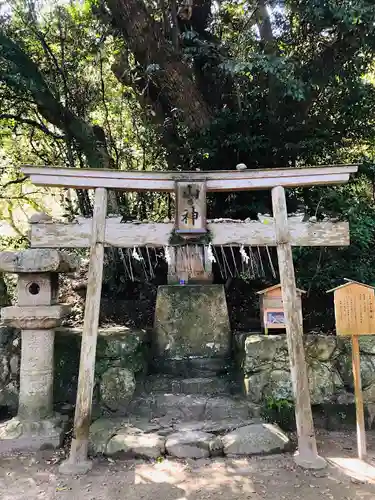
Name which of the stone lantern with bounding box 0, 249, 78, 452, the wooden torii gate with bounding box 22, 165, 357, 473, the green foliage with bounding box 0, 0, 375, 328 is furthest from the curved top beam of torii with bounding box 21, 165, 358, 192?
the green foliage with bounding box 0, 0, 375, 328

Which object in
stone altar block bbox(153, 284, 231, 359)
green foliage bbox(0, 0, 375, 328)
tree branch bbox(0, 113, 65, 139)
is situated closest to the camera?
stone altar block bbox(153, 284, 231, 359)

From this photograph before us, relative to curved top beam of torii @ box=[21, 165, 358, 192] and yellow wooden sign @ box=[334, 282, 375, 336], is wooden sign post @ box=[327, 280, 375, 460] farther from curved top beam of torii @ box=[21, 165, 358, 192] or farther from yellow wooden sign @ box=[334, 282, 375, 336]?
curved top beam of torii @ box=[21, 165, 358, 192]

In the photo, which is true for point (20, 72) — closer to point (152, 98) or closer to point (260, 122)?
point (152, 98)

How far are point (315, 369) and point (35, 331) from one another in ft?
12.4

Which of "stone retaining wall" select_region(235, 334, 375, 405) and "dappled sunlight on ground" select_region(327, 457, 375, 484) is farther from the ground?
"stone retaining wall" select_region(235, 334, 375, 405)

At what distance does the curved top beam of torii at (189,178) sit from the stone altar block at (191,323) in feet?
7.45

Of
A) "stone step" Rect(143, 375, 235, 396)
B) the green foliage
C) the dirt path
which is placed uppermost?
the green foliage

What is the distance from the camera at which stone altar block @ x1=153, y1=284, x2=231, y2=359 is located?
20.7ft

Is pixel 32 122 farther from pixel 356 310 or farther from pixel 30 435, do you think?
pixel 356 310

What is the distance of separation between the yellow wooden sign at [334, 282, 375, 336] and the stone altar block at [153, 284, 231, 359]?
236 centimetres

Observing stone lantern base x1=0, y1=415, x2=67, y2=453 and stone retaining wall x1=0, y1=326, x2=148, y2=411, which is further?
stone retaining wall x1=0, y1=326, x2=148, y2=411

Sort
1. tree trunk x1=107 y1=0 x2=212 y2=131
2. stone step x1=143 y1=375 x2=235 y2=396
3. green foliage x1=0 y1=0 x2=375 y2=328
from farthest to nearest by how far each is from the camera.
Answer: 1. tree trunk x1=107 y1=0 x2=212 y2=131
2. green foliage x1=0 y1=0 x2=375 y2=328
3. stone step x1=143 y1=375 x2=235 y2=396

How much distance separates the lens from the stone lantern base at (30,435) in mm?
4516

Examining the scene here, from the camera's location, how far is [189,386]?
5719 millimetres
